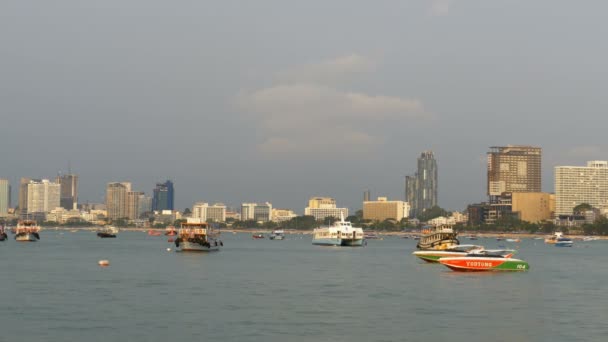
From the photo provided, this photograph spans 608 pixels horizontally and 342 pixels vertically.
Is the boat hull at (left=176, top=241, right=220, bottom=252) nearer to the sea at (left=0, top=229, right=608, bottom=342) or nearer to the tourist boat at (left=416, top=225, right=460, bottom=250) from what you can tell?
the tourist boat at (left=416, top=225, right=460, bottom=250)

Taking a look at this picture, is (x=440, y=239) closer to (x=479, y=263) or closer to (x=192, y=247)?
(x=192, y=247)

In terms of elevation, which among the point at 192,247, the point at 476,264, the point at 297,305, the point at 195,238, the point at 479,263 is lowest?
the point at 297,305

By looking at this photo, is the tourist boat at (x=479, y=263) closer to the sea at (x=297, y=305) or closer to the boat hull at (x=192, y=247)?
the sea at (x=297, y=305)

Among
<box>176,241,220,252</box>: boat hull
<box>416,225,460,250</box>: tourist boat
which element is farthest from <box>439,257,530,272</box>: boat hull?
<box>176,241,220,252</box>: boat hull

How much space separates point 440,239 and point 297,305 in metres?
92.1

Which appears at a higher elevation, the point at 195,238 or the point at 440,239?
the point at 440,239

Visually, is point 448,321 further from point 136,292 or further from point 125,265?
point 125,265

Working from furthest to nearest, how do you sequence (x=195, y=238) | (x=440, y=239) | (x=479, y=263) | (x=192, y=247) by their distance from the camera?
(x=440, y=239), (x=192, y=247), (x=195, y=238), (x=479, y=263)

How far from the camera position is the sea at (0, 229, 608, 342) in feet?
176

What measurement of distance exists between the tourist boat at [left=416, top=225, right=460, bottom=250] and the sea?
4396cm

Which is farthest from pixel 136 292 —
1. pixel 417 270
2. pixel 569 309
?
pixel 417 270

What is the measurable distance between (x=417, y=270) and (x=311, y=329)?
188 feet

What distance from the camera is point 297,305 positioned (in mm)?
67688

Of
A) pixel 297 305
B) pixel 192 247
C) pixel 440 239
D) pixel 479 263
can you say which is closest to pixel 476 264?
pixel 479 263
